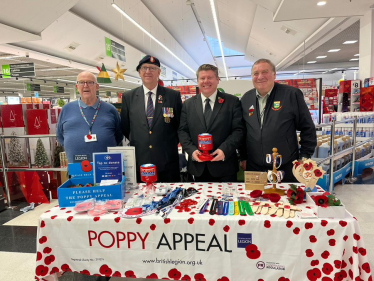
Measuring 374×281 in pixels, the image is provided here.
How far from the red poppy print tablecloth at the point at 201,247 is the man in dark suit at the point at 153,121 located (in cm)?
85

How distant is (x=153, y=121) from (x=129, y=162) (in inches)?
21.0

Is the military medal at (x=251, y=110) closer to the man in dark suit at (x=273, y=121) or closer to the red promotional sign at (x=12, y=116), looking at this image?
the man in dark suit at (x=273, y=121)

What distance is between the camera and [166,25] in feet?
35.9

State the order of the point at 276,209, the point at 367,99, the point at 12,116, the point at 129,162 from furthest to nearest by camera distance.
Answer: the point at 367,99 < the point at 12,116 < the point at 129,162 < the point at 276,209

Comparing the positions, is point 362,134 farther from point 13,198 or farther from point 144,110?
point 13,198

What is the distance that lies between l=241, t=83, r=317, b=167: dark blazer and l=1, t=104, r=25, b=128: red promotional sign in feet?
12.9

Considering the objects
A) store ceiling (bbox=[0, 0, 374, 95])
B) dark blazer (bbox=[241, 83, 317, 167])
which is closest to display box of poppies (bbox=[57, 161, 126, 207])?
dark blazer (bbox=[241, 83, 317, 167])

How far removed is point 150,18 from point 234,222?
30.9ft

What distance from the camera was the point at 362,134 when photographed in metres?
6.02

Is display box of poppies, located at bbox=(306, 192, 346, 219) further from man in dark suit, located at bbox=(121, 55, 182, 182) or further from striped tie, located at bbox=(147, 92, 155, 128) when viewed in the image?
striped tie, located at bbox=(147, 92, 155, 128)

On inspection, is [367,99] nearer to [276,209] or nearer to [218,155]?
[218,155]

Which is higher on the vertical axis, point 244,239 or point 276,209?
point 276,209

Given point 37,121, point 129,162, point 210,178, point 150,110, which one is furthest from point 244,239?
point 37,121

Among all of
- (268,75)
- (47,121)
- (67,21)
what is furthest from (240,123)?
(67,21)
